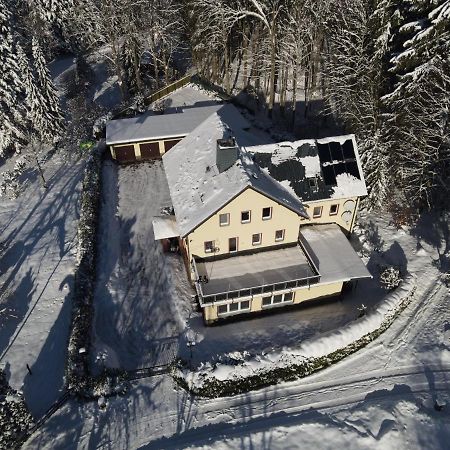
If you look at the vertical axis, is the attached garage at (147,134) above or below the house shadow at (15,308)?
above

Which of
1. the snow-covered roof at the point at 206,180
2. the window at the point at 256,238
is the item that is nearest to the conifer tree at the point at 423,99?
the snow-covered roof at the point at 206,180

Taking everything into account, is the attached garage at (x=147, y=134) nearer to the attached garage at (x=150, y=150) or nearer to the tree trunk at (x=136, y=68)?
the attached garage at (x=150, y=150)

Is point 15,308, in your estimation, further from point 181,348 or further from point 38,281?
point 181,348

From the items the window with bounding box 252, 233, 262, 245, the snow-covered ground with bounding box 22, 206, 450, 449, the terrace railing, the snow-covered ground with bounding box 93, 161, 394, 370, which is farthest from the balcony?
the snow-covered ground with bounding box 22, 206, 450, 449

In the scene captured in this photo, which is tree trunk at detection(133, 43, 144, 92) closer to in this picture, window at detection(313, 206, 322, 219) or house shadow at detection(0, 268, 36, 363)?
house shadow at detection(0, 268, 36, 363)

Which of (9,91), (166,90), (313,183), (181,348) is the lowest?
(181,348)

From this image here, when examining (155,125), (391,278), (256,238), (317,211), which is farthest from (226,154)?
(155,125)
